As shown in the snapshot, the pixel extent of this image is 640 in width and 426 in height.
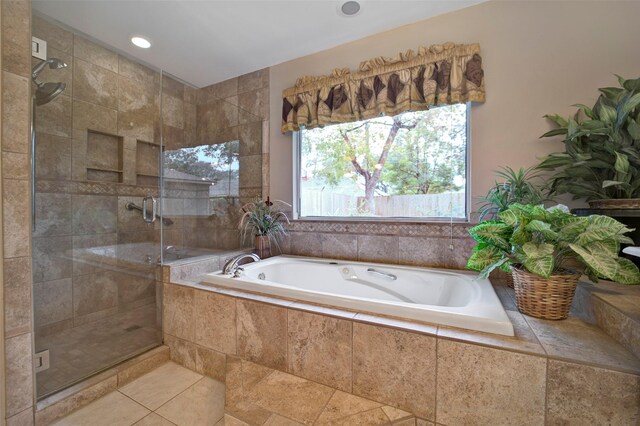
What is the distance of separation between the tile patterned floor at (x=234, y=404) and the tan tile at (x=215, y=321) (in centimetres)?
12

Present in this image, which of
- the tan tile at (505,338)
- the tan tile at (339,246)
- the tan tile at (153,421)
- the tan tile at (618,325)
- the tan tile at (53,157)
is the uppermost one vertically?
the tan tile at (53,157)

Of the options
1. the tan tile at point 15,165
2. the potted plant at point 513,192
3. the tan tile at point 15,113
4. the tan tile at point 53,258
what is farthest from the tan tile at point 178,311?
the potted plant at point 513,192

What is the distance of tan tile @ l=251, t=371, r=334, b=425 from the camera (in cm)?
100

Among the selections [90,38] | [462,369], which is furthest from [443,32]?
[90,38]

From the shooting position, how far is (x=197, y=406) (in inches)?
50.7

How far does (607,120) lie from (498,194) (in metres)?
0.57

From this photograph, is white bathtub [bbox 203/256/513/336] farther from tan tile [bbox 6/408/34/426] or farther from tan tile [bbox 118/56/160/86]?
tan tile [bbox 118/56/160/86]

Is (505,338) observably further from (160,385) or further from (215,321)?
(160,385)

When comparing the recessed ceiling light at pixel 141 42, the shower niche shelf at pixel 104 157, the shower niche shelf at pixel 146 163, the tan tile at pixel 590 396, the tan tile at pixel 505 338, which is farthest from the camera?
the shower niche shelf at pixel 146 163

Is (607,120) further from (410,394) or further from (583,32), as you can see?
(410,394)

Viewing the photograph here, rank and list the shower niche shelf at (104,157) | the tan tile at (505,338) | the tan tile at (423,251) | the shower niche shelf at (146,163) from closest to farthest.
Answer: the tan tile at (505,338) < the tan tile at (423,251) < the shower niche shelf at (104,157) < the shower niche shelf at (146,163)

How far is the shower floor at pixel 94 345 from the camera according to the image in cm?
131

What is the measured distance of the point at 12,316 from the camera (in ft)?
3.57

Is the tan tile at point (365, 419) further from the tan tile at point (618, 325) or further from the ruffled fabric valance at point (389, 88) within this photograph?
the ruffled fabric valance at point (389, 88)
